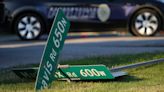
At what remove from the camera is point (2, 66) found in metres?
9.93

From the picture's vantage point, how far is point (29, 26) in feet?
49.8

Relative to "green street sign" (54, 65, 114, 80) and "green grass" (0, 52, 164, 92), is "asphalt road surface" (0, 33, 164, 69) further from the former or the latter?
"green street sign" (54, 65, 114, 80)

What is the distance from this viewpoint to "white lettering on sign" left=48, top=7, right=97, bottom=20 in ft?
49.2

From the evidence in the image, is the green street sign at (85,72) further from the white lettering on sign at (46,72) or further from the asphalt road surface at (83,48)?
the asphalt road surface at (83,48)

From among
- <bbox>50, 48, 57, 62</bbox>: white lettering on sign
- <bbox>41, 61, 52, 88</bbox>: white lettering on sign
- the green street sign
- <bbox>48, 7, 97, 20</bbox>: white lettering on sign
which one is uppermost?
<bbox>50, 48, 57, 62</bbox>: white lettering on sign

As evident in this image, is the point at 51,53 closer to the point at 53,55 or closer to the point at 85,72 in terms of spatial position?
the point at 53,55

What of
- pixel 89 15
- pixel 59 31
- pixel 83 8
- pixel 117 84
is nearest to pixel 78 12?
pixel 83 8

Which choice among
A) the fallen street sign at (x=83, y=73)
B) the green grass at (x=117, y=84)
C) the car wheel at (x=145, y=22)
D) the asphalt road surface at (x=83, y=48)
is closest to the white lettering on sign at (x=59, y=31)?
the green grass at (x=117, y=84)

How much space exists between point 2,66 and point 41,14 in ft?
17.5

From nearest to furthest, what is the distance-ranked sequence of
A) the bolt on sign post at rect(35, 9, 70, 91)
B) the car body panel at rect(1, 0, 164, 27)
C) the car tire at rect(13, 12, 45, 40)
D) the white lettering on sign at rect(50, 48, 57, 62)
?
the bolt on sign post at rect(35, 9, 70, 91)
the white lettering on sign at rect(50, 48, 57, 62)
the car body panel at rect(1, 0, 164, 27)
the car tire at rect(13, 12, 45, 40)

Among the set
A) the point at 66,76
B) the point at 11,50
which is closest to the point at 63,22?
the point at 66,76

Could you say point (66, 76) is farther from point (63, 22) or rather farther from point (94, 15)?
point (94, 15)

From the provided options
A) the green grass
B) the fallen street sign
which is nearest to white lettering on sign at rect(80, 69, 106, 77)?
the fallen street sign

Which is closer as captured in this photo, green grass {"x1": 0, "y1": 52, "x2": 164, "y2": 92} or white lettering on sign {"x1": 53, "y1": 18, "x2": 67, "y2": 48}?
white lettering on sign {"x1": 53, "y1": 18, "x2": 67, "y2": 48}
